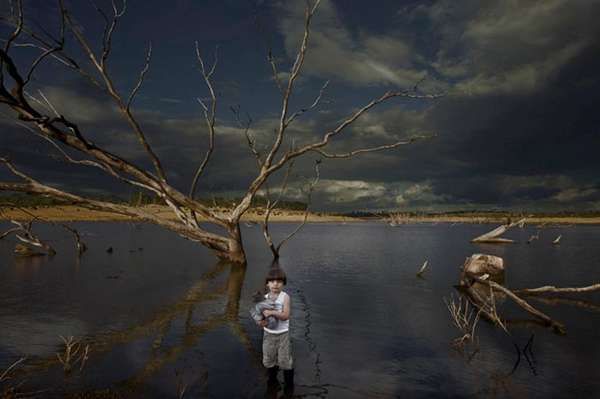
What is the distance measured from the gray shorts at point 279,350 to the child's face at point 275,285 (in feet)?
2.31

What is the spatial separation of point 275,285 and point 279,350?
1080 mm

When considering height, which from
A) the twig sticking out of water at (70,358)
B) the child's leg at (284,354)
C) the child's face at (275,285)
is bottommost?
the twig sticking out of water at (70,358)

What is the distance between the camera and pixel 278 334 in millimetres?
6762

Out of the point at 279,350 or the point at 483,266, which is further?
the point at 483,266

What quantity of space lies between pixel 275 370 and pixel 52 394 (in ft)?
11.1

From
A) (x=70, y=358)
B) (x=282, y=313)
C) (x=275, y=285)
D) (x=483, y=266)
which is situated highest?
(x=275, y=285)

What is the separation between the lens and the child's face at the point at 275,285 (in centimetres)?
665

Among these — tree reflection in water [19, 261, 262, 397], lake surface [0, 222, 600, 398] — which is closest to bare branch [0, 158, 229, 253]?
lake surface [0, 222, 600, 398]

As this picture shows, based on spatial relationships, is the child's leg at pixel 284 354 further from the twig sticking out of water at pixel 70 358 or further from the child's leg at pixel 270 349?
the twig sticking out of water at pixel 70 358

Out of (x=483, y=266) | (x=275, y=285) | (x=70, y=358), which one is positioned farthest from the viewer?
(x=483, y=266)

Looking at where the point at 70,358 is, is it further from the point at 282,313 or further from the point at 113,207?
the point at 113,207

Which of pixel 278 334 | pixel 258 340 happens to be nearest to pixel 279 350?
pixel 278 334

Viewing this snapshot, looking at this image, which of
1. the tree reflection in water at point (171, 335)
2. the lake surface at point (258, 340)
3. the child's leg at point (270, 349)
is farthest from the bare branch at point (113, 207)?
the child's leg at point (270, 349)

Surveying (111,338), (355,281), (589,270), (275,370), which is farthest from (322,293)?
(589,270)
